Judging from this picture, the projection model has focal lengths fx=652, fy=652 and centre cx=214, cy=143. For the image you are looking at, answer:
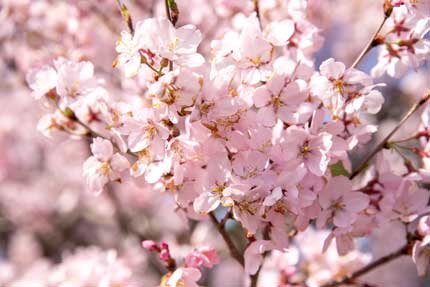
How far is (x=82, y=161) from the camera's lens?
15.3 ft

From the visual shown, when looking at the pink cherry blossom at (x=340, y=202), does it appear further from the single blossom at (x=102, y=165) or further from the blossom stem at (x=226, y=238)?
the single blossom at (x=102, y=165)

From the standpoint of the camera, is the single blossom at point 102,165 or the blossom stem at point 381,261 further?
the blossom stem at point 381,261

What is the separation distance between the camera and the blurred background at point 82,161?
9.78ft

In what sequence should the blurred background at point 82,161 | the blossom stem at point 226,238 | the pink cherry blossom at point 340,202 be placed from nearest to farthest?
the pink cherry blossom at point 340,202 → the blossom stem at point 226,238 → the blurred background at point 82,161

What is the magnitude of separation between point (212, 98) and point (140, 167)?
0.28 m

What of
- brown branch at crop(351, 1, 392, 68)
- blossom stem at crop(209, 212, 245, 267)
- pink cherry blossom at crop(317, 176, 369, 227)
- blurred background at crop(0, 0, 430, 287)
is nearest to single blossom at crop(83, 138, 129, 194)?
blossom stem at crop(209, 212, 245, 267)

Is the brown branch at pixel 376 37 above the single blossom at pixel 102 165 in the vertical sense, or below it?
above

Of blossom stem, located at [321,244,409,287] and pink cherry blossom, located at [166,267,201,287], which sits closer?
pink cherry blossom, located at [166,267,201,287]

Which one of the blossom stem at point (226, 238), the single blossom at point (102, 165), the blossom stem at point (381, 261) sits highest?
the single blossom at point (102, 165)

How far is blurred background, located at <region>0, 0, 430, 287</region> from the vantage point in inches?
117

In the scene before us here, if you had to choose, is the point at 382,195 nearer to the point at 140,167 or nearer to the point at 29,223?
the point at 140,167

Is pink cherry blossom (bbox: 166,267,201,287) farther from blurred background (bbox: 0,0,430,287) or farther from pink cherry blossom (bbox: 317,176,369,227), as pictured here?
blurred background (bbox: 0,0,430,287)

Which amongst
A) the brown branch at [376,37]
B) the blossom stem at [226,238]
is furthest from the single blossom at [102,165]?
the brown branch at [376,37]

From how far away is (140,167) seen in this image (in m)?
1.55
